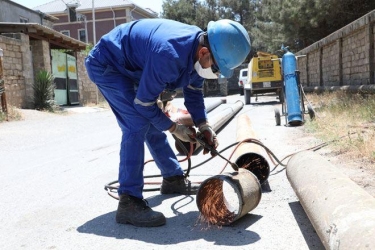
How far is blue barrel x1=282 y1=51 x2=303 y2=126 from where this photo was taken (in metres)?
9.83

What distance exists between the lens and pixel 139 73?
3.46 meters

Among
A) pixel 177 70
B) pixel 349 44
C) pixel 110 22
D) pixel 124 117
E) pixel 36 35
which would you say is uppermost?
pixel 110 22

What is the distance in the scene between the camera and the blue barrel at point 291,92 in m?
9.83

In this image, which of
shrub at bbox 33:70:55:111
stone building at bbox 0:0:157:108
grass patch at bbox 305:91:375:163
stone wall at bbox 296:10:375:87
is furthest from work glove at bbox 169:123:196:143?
shrub at bbox 33:70:55:111

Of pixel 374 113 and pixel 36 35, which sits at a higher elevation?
pixel 36 35

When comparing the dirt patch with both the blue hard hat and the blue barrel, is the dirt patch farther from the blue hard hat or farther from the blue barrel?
the blue barrel

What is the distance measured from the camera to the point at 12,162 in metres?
6.67

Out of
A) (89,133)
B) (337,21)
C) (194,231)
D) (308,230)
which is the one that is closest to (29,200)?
(194,231)

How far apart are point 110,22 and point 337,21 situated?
28706 mm

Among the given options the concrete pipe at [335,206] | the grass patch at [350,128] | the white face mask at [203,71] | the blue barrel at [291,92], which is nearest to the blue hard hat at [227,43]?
the white face mask at [203,71]

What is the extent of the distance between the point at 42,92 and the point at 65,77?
14.1 feet

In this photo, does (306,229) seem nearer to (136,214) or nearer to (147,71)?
(136,214)

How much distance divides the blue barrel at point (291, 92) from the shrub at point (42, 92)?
11279mm

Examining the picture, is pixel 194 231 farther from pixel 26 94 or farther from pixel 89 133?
pixel 26 94
